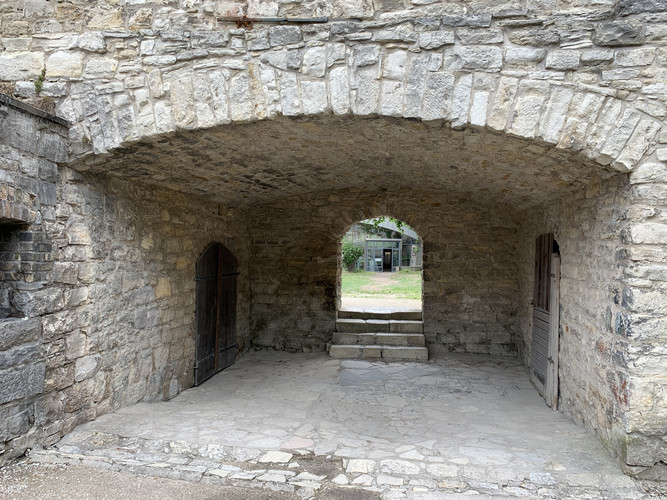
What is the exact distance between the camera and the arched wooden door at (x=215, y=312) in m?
5.57

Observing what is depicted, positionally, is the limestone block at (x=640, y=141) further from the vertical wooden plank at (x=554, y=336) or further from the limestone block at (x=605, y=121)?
the vertical wooden plank at (x=554, y=336)

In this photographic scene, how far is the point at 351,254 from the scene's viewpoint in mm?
24219

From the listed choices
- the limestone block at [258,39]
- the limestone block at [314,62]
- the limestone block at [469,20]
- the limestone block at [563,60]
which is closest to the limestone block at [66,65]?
the limestone block at [258,39]

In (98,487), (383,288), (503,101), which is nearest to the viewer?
(98,487)

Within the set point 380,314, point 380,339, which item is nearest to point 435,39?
point 380,339

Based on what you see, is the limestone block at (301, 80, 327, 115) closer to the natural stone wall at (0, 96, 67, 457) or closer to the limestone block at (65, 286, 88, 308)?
the natural stone wall at (0, 96, 67, 457)

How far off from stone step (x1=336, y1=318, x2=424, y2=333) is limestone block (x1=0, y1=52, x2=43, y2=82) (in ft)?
16.8

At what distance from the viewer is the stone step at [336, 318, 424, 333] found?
23.4ft

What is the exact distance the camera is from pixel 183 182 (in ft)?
15.5

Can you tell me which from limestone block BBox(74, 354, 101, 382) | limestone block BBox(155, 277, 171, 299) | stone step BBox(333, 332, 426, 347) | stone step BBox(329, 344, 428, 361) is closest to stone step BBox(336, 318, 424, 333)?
stone step BBox(333, 332, 426, 347)

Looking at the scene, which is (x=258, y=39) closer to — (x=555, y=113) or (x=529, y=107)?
(x=529, y=107)

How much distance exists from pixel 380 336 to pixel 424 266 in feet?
4.26

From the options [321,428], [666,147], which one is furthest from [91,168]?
[666,147]

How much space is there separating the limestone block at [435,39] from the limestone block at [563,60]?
0.66 m
